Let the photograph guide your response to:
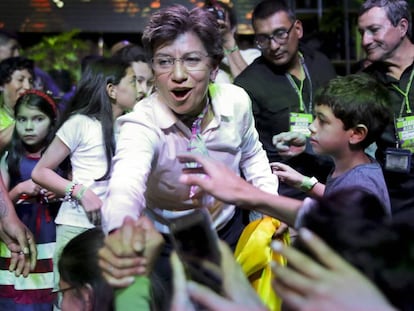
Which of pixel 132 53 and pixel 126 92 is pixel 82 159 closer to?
pixel 126 92

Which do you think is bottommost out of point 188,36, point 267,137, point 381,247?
point 267,137

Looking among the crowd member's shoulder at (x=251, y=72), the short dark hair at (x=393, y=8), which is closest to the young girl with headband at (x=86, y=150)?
the crowd member's shoulder at (x=251, y=72)

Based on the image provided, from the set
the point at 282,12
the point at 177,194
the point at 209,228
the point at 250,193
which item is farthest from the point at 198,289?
the point at 282,12

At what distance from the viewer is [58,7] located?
6.79 m

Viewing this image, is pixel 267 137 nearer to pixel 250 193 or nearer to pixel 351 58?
pixel 250 193

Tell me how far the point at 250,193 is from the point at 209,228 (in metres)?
0.25

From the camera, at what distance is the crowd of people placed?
4.26 feet

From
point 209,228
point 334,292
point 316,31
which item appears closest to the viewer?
point 334,292

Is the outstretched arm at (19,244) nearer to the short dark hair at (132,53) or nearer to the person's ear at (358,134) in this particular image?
the person's ear at (358,134)

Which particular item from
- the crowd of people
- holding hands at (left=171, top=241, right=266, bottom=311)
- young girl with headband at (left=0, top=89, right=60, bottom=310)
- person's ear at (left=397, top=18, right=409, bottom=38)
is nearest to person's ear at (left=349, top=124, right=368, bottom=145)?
the crowd of people

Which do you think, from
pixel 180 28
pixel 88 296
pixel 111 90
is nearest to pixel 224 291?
pixel 88 296

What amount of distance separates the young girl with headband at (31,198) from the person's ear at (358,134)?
5.44 feet

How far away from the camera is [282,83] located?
157 inches

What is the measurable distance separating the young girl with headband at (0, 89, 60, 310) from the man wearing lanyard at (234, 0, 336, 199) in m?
1.11
